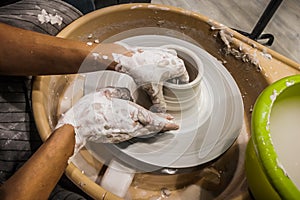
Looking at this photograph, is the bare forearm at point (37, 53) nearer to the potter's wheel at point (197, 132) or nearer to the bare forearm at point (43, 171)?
the potter's wheel at point (197, 132)

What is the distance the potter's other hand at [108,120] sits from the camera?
3.16ft

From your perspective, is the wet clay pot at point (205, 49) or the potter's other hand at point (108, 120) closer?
the potter's other hand at point (108, 120)

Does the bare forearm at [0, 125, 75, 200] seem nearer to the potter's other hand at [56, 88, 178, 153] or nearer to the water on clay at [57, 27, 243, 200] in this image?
the potter's other hand at [56, 88, 178, 153]

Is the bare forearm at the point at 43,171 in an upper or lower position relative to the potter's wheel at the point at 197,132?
lower

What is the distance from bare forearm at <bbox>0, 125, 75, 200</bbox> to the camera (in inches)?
31.2

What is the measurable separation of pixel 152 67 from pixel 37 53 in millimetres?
337

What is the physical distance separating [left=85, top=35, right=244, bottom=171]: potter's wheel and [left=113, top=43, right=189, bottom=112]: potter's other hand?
0.36 feet

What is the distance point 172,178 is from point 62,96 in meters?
0.47

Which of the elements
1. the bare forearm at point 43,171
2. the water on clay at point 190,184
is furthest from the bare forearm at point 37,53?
the water on clay at point 190,184

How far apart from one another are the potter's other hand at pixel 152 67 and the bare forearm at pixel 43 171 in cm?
25

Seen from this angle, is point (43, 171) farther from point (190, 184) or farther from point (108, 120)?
point (190, 184)

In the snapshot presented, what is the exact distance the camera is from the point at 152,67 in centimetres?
102

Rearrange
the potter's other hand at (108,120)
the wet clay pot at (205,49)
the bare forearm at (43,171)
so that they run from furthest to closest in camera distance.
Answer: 1. the wet clay pot at (205,49)
2. the potter's other hand at (108,120)
3. the bare forearm at (43,171)

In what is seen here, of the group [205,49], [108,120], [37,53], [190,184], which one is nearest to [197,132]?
[190,184]
